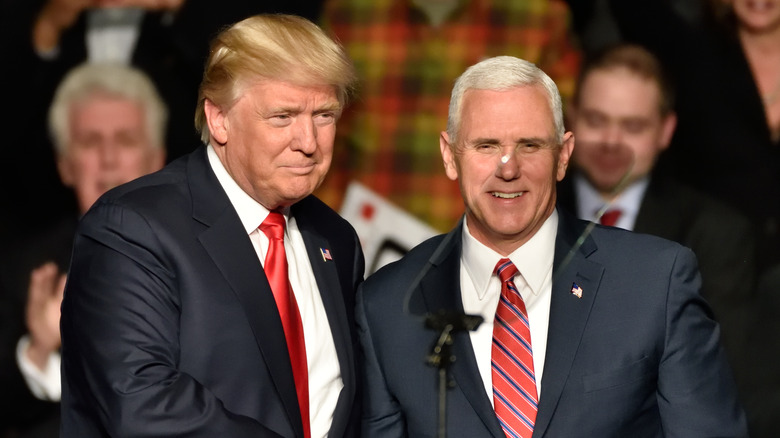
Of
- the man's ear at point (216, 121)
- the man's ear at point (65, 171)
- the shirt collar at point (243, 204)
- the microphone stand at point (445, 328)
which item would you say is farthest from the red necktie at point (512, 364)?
the man's ear at point (65, 171)

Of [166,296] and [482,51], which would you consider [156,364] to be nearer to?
[166,296]

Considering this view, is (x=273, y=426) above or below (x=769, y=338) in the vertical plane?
above

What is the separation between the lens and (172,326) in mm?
2066

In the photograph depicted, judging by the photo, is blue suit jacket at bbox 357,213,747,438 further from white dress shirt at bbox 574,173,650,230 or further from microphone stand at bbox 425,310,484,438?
white dress shirt at bbox 574,173,650,230

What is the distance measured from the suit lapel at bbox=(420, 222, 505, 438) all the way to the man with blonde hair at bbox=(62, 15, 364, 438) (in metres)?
0.19

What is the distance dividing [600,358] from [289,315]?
592 mm

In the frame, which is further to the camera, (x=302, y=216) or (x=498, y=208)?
(x=302, y=216)

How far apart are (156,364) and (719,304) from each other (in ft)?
7.07

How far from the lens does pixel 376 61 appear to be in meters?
3.81

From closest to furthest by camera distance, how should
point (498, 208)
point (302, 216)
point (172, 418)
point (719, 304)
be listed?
point (172, 418)
point (498, 208)
point (302, 216)
point (719, 304)

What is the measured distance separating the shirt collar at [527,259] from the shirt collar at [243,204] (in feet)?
1.37

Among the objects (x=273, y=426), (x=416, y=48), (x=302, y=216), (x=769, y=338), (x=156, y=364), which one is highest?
(x=416, y=48)

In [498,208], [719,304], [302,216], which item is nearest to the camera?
[498,208]

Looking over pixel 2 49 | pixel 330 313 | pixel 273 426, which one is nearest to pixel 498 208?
pixel 330 313
